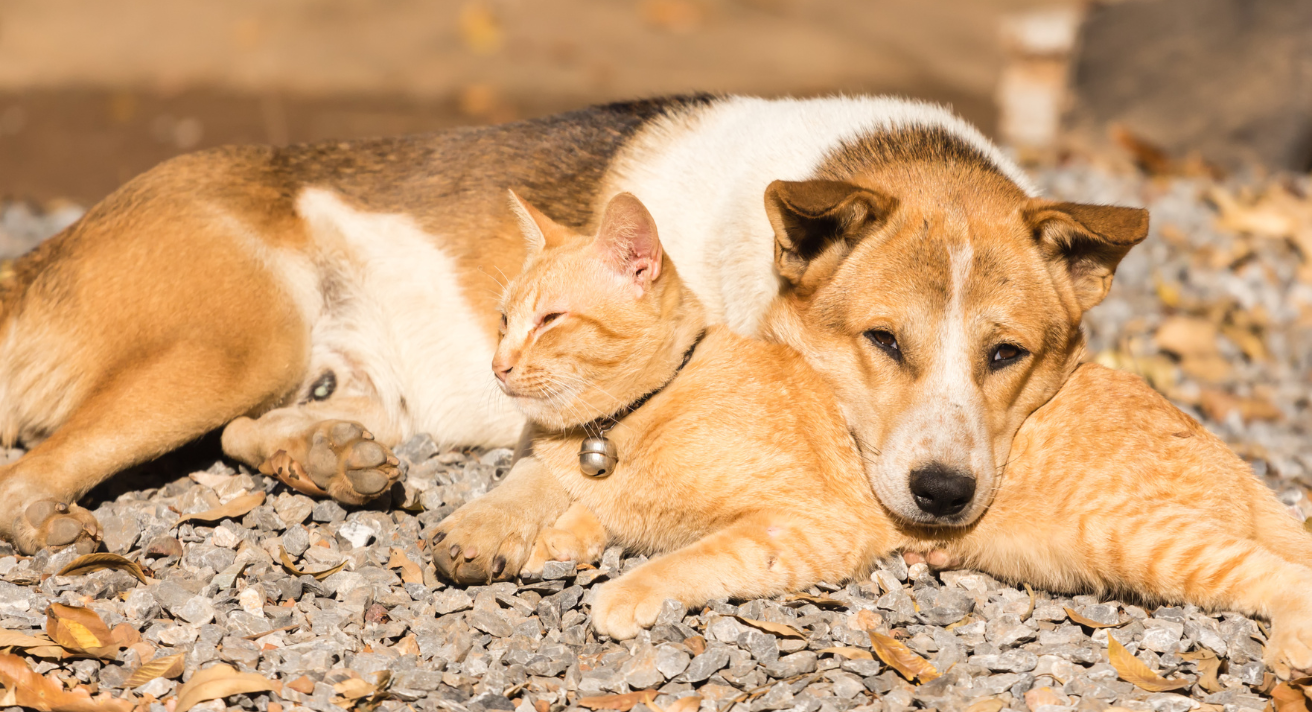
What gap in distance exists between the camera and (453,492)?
429 centimetres

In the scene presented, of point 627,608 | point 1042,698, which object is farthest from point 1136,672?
point 627,608

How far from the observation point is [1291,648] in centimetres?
316

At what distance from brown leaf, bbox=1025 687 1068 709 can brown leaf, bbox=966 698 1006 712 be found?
95 mm

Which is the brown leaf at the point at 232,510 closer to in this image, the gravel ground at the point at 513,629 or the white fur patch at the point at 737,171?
the gravel ground at the point at 513,629

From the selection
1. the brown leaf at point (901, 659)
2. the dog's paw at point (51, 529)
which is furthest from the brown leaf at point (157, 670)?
the brown leaf at point (901, 659)

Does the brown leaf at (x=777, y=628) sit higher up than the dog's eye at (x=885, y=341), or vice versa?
the dog's eye at (x=885, y=341)

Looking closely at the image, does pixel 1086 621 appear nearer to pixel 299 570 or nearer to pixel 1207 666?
pixel 1207 666

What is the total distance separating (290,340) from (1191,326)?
16.4 feet

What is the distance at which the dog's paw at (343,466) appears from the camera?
3855 millimetres

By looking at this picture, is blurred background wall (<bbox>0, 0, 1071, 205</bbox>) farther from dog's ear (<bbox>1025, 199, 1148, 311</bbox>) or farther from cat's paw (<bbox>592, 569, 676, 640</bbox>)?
cat's paw (<bbox>592, 569, 676, 640</bbox>)

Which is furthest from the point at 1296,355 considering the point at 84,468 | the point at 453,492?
the point at 84,468

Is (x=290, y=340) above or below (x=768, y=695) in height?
above

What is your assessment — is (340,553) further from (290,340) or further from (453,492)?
(290,340)

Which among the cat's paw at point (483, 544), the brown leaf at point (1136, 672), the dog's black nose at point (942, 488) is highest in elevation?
the dog's black nose at point (942, 488)
